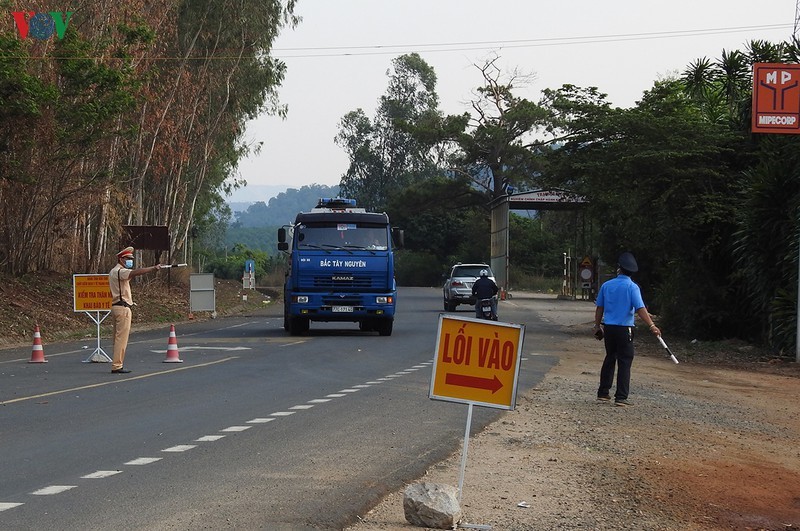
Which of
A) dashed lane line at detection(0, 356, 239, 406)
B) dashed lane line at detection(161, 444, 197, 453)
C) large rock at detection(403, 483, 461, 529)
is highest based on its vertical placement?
large rock at detection(403, 483, 461, 529)

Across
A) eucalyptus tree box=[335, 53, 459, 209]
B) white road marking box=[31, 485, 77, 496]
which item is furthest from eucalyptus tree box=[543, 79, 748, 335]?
eucalyptus tree box=[335, 53, 459, 209]

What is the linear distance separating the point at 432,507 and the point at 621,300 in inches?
334

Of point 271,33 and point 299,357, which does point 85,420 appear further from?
point 271,33

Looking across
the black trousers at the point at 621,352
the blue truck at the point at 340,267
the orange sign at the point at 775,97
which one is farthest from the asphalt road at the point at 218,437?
the orange sign at the point at 775,97

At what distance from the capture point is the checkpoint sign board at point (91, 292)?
23.5m

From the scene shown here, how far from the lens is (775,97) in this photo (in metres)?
24.0

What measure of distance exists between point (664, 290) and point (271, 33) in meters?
27.8

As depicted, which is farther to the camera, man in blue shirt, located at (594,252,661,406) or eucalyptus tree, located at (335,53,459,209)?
eucalyptus tree, located at (335,53,459,209)

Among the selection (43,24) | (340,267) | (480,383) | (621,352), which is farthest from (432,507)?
(43,24)

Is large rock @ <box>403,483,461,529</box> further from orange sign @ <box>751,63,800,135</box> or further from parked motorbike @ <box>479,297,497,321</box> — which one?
parked motorbike @ <box>479,297,497,321</box>

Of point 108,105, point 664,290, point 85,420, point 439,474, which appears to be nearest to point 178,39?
point 108,105

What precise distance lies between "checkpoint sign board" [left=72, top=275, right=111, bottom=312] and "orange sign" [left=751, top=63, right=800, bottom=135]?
526 inches

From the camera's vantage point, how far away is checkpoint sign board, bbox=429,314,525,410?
866 centimetres

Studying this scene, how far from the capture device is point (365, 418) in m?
13.9
